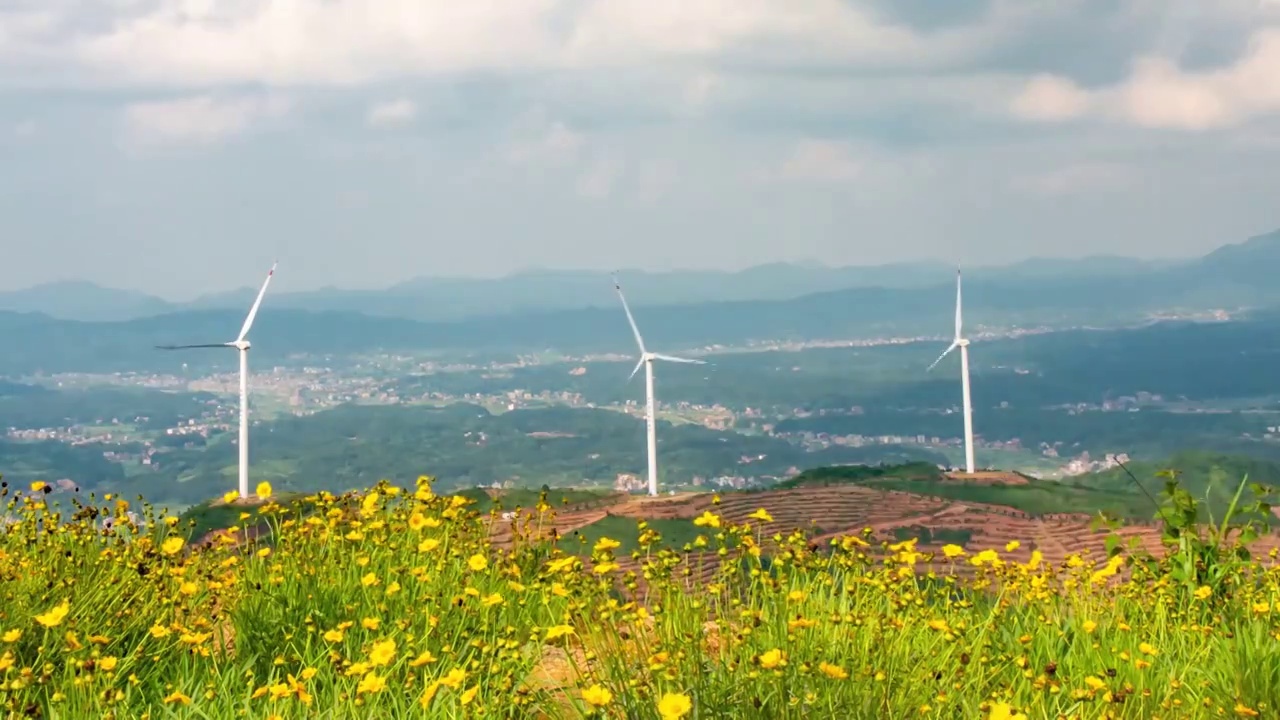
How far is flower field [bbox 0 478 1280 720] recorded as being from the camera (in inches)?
320

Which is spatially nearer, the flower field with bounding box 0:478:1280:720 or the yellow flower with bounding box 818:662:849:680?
the yellow flower with bounding box 818:662:849:680

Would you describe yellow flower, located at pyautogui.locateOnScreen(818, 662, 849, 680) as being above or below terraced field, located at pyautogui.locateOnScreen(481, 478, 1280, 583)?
above

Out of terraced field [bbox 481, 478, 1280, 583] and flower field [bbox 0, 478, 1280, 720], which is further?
terraced field [bbox 481, 478, 1280, 583]

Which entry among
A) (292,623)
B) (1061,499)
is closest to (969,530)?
(1061,499)

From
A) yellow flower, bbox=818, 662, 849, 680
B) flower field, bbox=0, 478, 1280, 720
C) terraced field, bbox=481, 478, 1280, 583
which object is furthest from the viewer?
terraced field, bbox=481, 478, 1280, 583

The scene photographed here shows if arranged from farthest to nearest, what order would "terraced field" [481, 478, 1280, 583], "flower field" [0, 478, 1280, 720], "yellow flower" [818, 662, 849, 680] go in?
"terraced field" [481, 478, 1280, 583] < "flower field" [0, 478, 1280, 720] < "yellow flower" [818, 662, 849, 680]

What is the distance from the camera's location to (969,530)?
25.9m

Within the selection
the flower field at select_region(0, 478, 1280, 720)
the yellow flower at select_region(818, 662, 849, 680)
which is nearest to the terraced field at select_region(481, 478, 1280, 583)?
the flower field at select_region(0, 478, 1280, 720)

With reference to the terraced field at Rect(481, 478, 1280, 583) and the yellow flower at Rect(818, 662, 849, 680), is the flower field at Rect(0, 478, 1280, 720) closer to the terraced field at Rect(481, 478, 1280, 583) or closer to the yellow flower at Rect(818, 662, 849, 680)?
the yellow flower at Rect(818, 662, 849, 680)

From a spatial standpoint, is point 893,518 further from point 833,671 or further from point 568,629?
point 568,629

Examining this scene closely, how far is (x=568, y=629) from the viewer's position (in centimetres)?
750

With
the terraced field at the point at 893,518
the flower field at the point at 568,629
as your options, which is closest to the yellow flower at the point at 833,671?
the flower field at the point at 568,629

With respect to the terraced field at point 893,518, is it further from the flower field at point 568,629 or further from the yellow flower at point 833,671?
the yellow flower at point 833,671

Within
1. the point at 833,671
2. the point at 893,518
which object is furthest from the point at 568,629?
the point at 893,518
